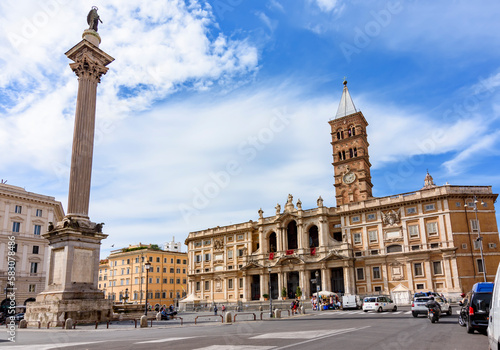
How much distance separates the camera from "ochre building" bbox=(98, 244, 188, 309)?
85.5 m

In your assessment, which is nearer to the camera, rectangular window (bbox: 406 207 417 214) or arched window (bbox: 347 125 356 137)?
rectangular window (bbox: 406 207 417 214)

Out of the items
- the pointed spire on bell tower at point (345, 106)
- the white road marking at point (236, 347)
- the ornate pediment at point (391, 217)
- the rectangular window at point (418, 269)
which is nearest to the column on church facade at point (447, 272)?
the rectangular window at point (418, 269)

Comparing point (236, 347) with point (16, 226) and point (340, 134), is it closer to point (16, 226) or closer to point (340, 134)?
point (16, 226)

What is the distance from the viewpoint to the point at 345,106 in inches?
3000

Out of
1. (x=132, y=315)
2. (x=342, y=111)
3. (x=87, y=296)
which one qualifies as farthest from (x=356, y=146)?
(x=87, y=296)

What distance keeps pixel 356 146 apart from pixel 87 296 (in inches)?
2169

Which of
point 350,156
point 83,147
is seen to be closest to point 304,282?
point 350,156

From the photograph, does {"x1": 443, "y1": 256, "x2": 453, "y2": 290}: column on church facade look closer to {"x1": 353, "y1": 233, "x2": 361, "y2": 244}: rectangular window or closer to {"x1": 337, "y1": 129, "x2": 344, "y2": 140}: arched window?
{"x1": 353, "y1": 233, "x2": 361, "y2": 244}: rectangular window

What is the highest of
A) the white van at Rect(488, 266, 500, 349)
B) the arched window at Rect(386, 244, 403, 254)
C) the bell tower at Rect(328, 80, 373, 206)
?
the bell tower at Rect(328, 80, 373, 206)

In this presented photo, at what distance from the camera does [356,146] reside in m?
69.9

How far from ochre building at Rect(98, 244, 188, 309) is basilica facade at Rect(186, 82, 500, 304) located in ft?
41.3

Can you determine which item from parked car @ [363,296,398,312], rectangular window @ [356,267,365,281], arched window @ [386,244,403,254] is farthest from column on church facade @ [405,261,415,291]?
parked car @ [363,296,398,312]

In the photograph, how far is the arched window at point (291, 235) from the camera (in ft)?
220

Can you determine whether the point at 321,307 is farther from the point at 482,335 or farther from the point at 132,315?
the point at 482,335
